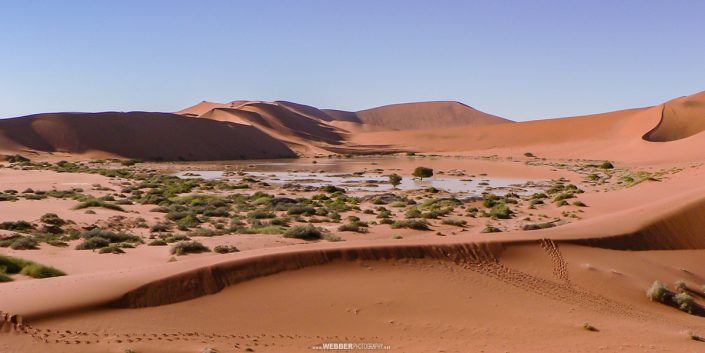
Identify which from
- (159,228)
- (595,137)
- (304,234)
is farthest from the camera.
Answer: (595,137)

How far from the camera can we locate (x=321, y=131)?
157125 millimetres

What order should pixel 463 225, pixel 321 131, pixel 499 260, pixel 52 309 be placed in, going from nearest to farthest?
pixel 52 309 < pixel 499 260 < pixel 463 225 < pixel 321 131

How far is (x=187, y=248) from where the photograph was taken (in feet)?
49.0

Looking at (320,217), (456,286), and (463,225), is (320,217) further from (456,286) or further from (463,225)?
(456,286)

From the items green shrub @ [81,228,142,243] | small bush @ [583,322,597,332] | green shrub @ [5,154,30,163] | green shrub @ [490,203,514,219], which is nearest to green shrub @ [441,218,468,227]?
green shrub @ [490,203,514,219]

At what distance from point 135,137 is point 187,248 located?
80.8 m

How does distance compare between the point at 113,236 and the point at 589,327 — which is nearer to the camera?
the point at 589,327

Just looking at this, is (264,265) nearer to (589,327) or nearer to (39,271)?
(39,271)

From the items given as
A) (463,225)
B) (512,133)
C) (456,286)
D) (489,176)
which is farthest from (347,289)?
(512,133)

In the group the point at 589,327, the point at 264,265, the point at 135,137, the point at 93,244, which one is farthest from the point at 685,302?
the point at 135,137

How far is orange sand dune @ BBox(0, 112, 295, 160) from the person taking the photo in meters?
82.8

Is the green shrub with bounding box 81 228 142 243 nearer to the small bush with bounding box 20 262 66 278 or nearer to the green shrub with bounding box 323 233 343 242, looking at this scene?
the small bush with bounding box 20 262 66 278

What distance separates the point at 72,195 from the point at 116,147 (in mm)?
58568

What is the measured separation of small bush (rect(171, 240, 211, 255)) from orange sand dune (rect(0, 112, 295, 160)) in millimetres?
70223
